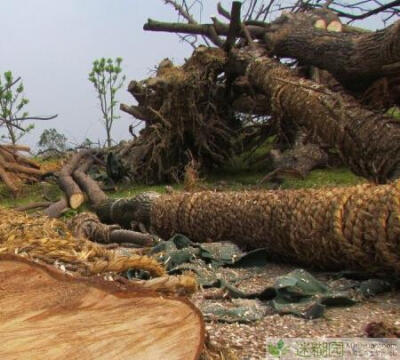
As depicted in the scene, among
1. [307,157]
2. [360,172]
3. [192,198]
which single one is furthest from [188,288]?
[307,157]

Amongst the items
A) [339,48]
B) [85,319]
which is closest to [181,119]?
[339,48]

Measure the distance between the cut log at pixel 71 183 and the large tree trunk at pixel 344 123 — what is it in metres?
2.22

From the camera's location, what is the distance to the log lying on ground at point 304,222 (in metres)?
2.94


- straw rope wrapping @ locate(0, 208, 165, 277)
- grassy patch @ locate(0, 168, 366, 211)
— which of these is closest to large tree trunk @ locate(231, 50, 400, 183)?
grassy patch @ locate(0, 168, 366, 211)

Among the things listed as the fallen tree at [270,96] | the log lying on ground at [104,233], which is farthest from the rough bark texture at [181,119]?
the log lying on ground at [104,233]

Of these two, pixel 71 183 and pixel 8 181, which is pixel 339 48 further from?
pixel 8 181

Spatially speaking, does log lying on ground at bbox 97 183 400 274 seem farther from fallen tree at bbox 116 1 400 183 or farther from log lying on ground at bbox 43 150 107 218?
log lying on ground at bbox 43 150 107 218

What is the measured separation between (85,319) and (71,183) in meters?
5.44

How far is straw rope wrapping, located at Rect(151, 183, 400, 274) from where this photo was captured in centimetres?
293

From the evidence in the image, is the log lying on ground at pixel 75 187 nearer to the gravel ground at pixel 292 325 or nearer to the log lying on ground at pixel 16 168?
the log lying on ground at pixel 16 168

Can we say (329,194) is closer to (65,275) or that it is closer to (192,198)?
(192,198)

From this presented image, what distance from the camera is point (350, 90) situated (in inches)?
229

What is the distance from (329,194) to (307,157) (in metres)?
3.58

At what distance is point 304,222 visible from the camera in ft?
11.3
